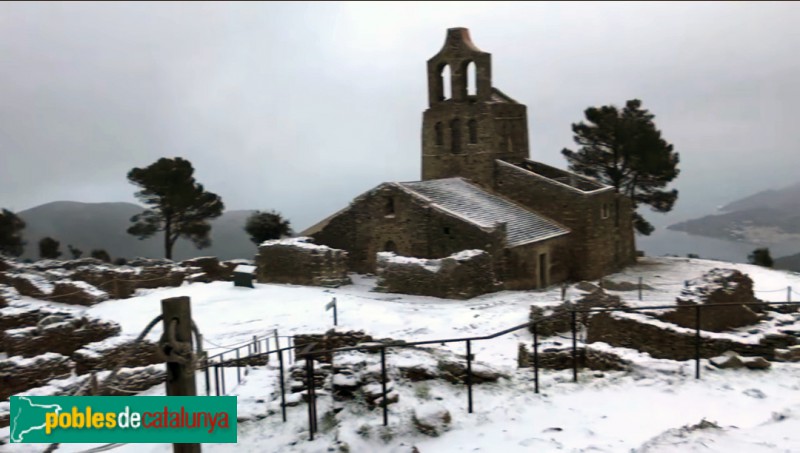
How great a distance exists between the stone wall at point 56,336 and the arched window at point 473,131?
1829 cm

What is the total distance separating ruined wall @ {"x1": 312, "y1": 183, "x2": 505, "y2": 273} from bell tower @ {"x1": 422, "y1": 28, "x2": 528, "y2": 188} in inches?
218

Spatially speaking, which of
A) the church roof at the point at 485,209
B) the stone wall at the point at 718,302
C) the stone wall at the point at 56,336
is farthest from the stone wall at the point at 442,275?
the stone wall at the point at 56,336

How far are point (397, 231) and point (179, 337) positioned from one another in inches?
678

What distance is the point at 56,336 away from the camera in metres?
11.3

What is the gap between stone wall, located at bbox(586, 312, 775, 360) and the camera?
8453 mm

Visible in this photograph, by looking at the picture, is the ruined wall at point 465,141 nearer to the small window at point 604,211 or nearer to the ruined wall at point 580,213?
the ruined wall at point 580,213

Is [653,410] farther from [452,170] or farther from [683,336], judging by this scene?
[452,170]

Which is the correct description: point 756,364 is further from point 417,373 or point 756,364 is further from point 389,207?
point 389,207

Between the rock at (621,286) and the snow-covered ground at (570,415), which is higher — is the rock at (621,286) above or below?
below

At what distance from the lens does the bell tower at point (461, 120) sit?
25.4 m

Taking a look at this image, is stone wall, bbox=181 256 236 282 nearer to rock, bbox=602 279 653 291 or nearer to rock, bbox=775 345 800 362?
rock, bbox=602 279 653 291

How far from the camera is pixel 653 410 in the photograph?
6164mm

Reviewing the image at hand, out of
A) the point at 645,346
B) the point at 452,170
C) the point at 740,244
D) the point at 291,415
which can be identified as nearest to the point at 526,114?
the point at 452,170

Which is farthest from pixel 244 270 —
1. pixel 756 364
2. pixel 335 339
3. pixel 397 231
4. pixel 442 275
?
pixel 756 364
